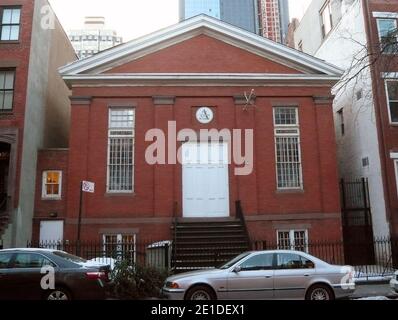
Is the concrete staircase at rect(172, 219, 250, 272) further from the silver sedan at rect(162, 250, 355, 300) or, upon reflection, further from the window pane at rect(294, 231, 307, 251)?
the silver sedan at rect(162, 250, 355, 300)

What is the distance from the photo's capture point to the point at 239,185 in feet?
67.1

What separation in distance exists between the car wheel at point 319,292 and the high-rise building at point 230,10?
107m

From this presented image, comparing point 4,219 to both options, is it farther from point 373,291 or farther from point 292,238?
point 373,291

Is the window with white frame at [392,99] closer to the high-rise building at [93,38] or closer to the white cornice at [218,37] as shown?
the white cornice at [218,37]

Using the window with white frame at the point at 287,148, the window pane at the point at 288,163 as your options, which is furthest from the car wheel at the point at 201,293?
the window pane at the point at 288,163

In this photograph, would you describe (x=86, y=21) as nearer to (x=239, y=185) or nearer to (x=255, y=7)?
(x=255, y=7)

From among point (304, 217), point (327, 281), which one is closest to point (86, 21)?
point (304, 217)

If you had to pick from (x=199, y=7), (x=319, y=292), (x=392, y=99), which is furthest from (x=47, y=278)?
(x=199, y=7)

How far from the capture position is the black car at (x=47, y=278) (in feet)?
34.4

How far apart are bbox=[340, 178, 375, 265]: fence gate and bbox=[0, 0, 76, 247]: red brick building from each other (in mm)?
14870

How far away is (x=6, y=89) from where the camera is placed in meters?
21.0

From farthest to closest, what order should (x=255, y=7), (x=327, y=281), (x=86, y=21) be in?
(x=255, y=7), (x=86, y=21), (x=327, y=281)

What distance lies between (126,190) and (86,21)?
7889cm

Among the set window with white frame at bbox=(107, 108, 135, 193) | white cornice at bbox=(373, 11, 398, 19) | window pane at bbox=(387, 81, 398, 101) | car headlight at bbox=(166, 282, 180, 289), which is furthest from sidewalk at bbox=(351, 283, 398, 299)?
white cornice at bbox=(373, 11, 398, 19)
